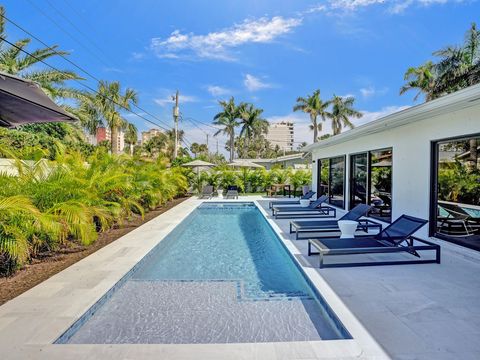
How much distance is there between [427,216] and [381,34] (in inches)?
365

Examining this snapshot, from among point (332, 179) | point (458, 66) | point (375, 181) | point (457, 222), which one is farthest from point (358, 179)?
point (458, 66)

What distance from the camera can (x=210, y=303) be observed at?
404 centimetres

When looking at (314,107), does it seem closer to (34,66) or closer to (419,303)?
(34,66)

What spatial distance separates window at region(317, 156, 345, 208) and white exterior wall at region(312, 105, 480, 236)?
10.2 feet

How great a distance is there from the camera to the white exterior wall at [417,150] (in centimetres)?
579

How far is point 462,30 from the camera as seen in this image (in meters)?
21.5

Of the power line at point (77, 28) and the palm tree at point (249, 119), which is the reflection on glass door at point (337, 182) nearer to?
the power line at point (77, 28)

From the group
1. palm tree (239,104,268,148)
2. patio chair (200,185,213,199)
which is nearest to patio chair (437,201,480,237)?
patio chair (200,185,213,199)

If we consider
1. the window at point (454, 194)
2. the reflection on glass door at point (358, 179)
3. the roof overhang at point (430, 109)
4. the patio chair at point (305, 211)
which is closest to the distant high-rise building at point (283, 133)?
the reflection on glass door at point (358, 179)

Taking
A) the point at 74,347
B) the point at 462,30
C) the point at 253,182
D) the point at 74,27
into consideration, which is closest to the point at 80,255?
the point at 74,347

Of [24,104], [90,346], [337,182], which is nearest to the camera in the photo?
[90,346]

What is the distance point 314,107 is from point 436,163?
31880 millimetres

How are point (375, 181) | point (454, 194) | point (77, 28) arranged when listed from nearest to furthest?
point (454, 194)
point (375, 181)
point (77, 28)

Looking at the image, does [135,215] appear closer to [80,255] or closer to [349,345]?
[80,255]
